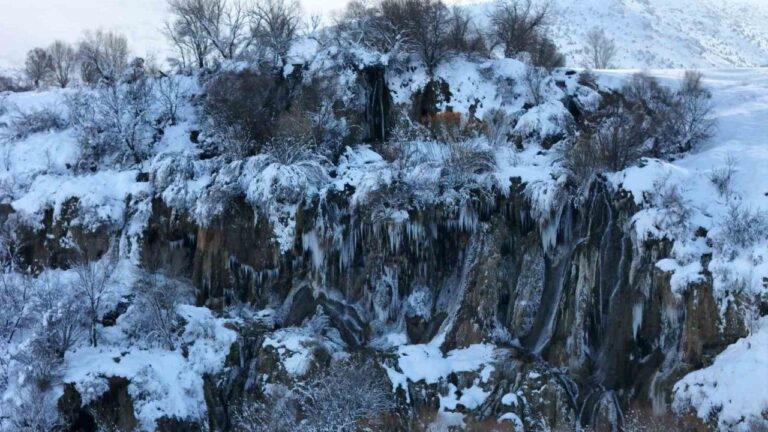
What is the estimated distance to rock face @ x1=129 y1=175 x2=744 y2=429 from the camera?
21.1 m

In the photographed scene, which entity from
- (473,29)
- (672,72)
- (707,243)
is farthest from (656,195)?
(473,29)

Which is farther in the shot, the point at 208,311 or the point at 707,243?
the point at 208,311

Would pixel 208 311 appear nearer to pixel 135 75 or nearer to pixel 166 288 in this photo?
pixel 166 288

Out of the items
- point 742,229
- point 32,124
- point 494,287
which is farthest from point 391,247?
point 32,124

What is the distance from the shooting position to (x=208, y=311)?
83.9 feet

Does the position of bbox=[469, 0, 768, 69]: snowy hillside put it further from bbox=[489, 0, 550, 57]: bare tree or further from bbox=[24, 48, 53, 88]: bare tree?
bbox=[24, 48, 53, 88]: bare tree

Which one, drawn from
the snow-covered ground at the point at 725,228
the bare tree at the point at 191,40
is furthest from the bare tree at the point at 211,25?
the snow-covered ground at the point at 725,228

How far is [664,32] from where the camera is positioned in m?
82.3

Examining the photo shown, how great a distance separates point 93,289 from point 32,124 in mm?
14826

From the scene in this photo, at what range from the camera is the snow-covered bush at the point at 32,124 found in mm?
34000

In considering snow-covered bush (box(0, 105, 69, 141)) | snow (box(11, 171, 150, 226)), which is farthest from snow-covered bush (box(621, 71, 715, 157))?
snow-covered bush (box(0, 105, 69, 141))

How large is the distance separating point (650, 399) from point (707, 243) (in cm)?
500

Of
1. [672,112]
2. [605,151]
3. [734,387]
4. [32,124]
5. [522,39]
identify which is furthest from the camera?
[522,39]

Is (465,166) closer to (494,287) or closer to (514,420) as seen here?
(494,287)
